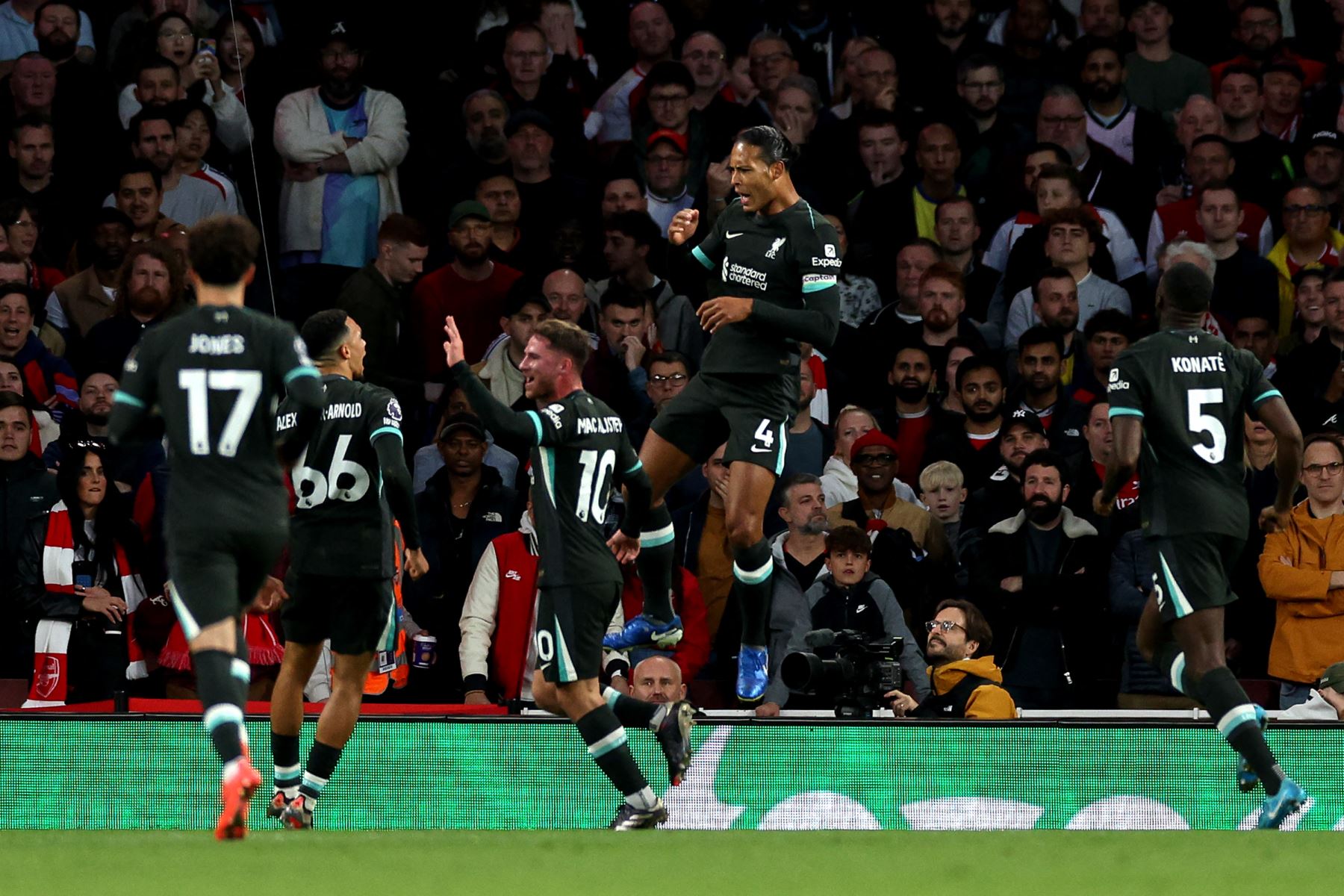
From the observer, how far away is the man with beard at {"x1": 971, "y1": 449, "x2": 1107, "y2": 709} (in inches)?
462

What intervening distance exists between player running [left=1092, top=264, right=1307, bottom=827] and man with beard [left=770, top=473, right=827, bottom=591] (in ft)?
9.75

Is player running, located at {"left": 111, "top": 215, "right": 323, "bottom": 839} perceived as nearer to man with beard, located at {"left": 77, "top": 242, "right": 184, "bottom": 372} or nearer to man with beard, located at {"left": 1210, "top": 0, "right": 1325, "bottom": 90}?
man with beard, located at {"left": 77, "top": 242, "right": 184, "bottom": 372}

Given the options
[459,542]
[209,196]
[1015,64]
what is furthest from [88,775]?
[1015,64]

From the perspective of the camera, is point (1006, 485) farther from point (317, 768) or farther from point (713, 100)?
point (317, 768)

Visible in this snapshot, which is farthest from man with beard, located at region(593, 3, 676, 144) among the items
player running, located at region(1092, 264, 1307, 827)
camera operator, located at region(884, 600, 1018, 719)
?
player running, located at region(1092, 264, 1307, 827)

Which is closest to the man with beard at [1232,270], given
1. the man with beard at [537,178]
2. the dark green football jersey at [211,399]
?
the man with beard at [537,178]

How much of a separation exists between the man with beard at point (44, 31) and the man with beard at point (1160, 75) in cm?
744

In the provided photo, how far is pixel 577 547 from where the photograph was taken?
9453mm

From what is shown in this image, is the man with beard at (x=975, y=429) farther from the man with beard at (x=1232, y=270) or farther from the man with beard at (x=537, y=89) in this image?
the man with beard at (x=537, y=89)

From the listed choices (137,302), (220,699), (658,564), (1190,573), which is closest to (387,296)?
(137,302)

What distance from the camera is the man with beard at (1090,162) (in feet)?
49.0

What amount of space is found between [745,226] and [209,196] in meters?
5.76

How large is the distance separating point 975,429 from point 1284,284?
259 centimetres

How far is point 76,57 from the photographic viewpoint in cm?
1529
